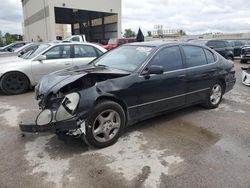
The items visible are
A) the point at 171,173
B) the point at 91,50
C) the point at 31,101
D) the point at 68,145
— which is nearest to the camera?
the point at 171,173

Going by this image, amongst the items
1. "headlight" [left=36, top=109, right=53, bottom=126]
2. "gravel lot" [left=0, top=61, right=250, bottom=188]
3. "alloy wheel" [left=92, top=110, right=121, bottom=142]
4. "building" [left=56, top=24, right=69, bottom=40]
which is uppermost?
"building" [left=56, top=24, right=69, bottom=40]

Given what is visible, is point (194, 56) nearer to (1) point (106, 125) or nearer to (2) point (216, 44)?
(1) point (106, 125)

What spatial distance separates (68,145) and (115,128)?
0.77m

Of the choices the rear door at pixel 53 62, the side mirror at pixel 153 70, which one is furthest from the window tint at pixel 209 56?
the rear door at pixel 53 62

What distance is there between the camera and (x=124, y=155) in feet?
11.5

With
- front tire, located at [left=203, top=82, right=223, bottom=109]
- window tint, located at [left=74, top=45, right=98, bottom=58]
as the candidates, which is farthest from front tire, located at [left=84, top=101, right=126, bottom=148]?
window tint, located at [left=74, top=45, right=98, bottom=58]

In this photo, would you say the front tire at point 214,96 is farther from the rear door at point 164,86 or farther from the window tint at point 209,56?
the rear door at point 164,86

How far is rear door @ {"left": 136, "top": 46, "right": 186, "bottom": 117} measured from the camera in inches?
162

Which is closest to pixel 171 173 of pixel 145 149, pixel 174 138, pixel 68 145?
pixel 145 149

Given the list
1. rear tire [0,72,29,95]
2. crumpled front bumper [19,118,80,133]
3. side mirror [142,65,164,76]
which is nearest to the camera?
crumpled front bumper [19,118,80,133]

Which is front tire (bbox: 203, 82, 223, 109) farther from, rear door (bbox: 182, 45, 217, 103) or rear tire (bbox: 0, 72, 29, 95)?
rear tire (bbox: 0, 72, 29, 95)

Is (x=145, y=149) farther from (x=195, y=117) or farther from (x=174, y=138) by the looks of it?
(x=195, y=117)

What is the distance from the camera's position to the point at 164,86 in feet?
14.4

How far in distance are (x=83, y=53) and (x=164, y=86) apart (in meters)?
4.27
